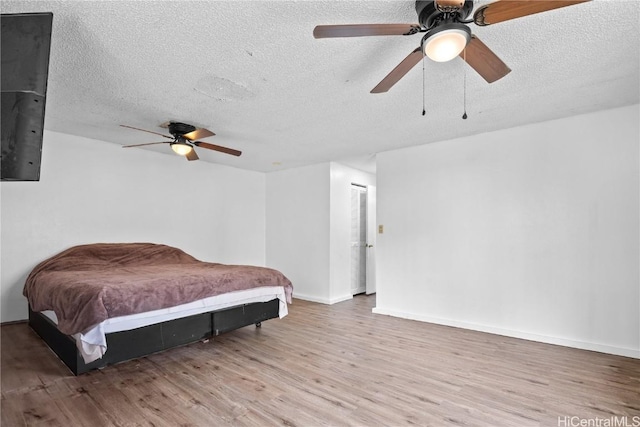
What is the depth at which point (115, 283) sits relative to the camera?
9.05 ft

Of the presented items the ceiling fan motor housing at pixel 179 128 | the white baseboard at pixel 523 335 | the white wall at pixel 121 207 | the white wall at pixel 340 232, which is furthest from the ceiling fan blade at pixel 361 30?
the white wall at pixel 121 207

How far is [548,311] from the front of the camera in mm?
3434

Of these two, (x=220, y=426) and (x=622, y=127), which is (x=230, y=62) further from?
(x=622, y=127)

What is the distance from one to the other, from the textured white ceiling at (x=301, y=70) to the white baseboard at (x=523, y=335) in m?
2.34

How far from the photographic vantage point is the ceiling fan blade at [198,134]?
335 cm

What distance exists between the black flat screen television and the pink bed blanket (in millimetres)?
1232

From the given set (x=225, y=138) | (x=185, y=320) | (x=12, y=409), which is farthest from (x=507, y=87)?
(x=12, y=409)

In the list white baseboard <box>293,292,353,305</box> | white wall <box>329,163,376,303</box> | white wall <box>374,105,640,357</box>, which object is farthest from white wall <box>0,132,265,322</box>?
white wall <box>374,105,640,357</box>

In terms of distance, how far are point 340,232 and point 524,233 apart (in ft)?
9.17

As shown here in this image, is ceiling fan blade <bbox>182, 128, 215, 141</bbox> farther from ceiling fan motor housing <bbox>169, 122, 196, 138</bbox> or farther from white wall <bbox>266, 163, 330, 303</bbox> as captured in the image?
white wall <bbox>266, 163, 330, 303</bbox>

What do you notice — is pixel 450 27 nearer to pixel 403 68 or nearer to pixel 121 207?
pixel 403 68

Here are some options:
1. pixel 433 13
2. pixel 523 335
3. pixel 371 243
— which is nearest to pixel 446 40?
pixel 433 13

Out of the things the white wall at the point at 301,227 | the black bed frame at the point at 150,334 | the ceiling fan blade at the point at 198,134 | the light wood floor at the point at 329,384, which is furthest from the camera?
the white wall at the point at 301,227

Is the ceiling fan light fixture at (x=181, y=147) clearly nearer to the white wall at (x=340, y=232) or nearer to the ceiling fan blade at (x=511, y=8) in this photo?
the white wall at (x=340, y=232)
